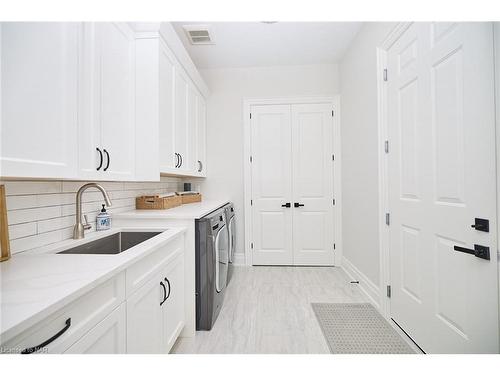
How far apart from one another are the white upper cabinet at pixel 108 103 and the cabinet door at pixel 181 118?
0.56m

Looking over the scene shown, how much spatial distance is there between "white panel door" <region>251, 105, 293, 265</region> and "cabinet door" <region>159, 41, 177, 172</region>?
1.45 meters

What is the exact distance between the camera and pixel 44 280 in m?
0.82

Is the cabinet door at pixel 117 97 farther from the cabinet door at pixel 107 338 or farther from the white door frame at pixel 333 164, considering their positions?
the white door frame at pixel 333 164

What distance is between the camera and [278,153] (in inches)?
135

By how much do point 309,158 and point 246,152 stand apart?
87 centimetres

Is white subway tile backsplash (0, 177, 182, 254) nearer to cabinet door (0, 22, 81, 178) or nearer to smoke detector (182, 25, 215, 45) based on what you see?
cabinet door (0, 22, 81, 178)

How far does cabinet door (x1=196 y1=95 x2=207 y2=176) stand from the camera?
3.10 m

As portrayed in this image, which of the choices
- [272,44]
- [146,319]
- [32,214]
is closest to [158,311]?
[146,319]

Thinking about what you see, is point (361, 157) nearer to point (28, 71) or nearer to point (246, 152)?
point (246, 152)

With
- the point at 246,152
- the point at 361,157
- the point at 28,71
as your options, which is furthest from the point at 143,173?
the point at 361,157

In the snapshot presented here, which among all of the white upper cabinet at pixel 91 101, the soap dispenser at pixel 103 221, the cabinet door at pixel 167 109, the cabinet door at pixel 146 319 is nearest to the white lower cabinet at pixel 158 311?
the cabinet door at pixel 146 319

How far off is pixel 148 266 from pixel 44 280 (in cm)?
47

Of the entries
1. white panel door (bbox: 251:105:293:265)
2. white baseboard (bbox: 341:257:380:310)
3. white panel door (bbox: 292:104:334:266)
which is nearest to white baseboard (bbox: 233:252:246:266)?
white panel door (bbox: 251:105:293:265)

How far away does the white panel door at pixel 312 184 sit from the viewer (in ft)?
11.1
